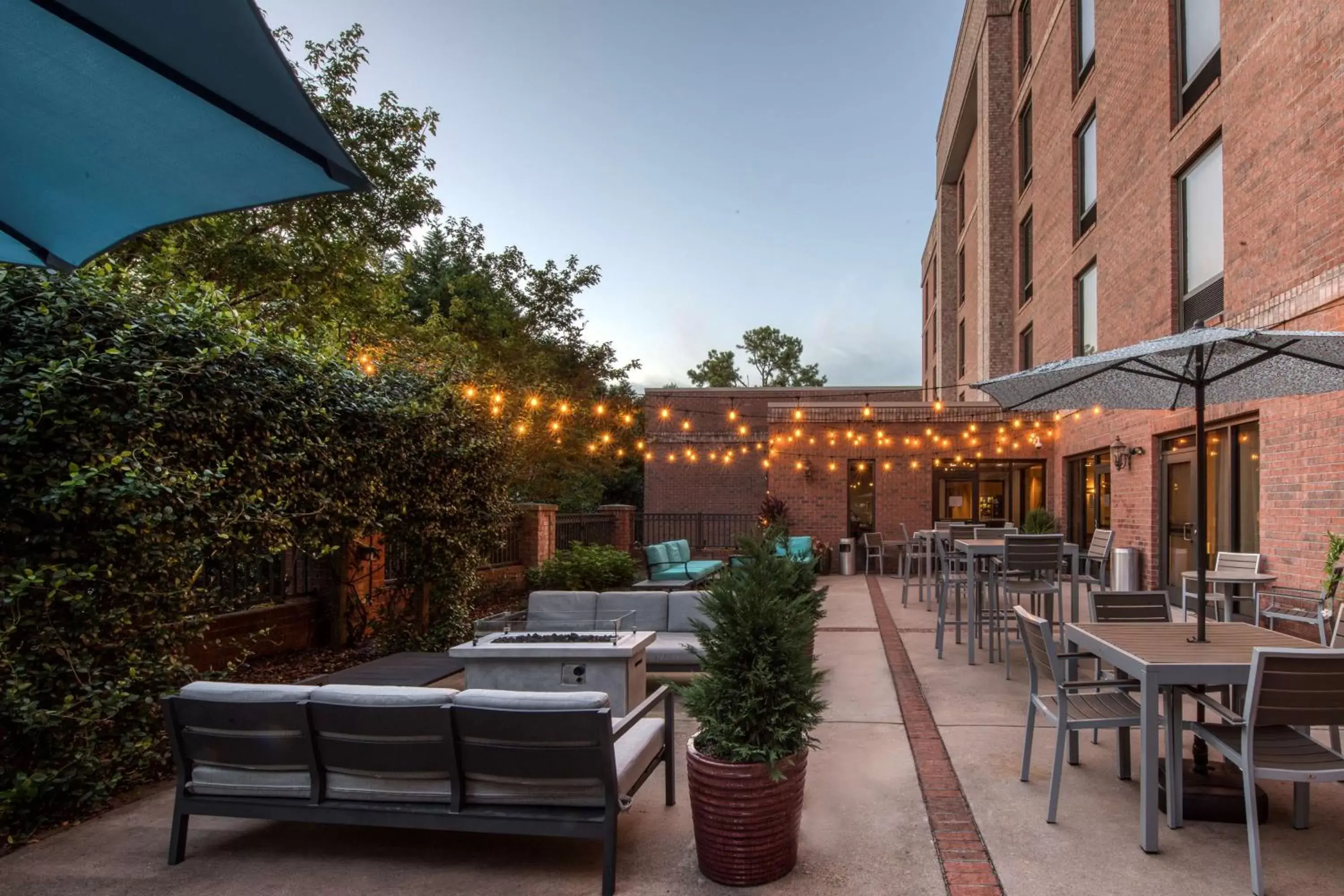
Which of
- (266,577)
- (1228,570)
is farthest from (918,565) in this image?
(266,577)

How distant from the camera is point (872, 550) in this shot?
1579cm

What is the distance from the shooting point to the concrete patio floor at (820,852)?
3.04 meters

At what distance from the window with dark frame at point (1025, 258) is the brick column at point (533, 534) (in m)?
11.7

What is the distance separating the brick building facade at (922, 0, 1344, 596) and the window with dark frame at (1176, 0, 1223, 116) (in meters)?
0.03

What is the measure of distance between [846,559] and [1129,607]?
10.7m

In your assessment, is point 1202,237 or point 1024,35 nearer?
point 1202,237

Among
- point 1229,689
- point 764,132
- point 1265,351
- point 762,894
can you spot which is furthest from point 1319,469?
point 764,132

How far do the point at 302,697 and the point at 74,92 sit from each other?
7.76ft

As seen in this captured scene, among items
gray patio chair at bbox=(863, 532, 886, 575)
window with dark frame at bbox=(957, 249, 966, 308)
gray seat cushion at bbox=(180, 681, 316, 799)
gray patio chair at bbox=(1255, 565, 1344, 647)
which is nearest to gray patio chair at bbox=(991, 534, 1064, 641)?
gray patio chair at bbox=(1255, 565, 1344, 647)

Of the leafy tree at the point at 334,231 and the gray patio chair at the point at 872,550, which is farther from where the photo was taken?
the gray patio chair at the point at 872,550

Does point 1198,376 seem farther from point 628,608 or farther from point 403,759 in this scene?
point 628,608

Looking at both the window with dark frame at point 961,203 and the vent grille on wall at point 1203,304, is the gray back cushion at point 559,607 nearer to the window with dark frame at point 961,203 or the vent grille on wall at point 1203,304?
the vent grille on wall at point 1203,304

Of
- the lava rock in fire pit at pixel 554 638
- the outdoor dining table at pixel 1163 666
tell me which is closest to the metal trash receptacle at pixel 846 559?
the lava rock in fire pit at pixel 554 638

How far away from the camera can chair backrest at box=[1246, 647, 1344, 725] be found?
9.71 ft
